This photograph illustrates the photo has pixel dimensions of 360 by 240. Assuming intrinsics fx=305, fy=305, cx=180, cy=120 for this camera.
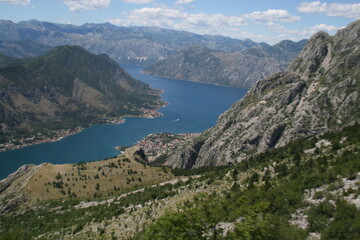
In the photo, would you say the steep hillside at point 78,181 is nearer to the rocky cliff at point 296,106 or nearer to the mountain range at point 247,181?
the mountain range at point 247,181

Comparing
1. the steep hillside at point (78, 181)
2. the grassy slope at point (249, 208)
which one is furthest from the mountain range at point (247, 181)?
the steep hillside at point (78, 181)

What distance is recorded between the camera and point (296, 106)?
149250 mm

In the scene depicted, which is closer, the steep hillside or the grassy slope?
the grassy slope

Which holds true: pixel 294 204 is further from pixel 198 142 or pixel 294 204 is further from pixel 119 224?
pixel 198 142

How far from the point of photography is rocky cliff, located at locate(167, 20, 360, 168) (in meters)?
131

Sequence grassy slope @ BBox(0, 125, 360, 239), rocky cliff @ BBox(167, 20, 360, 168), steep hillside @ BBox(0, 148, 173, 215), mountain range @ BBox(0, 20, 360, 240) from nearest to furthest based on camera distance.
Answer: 1. grassy slope @ BBox(0, 125, 360, 239)
2. mountain range @ BBox(0, 20, 360, 240)
3. steep hillside @ BBox(0, 148, 173, 215)
4. rocky cliff @ BBox(167, 20, 360, 168)

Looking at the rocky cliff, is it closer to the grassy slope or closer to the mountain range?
the mountain range

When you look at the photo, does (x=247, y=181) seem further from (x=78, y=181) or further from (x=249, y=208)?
(x=78, y=181)

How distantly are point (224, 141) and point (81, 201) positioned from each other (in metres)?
92.2

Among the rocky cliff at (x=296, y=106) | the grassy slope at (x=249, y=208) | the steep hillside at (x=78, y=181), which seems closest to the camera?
the grassy slope at (x=249, y=208)

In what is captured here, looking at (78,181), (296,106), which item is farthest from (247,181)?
(296,106)

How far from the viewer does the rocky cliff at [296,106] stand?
131 meters

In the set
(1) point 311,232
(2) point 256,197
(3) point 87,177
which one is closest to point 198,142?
(3) point 87,177

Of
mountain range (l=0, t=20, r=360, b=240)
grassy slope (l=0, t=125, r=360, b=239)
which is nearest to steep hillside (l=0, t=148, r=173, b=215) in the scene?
mountain range (l=0, t=20, r=360, b=240)
